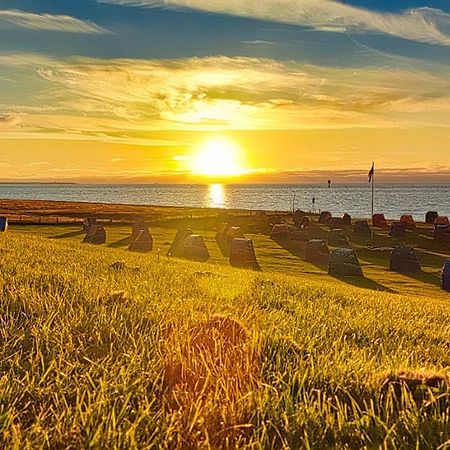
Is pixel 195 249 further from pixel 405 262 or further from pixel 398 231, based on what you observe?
pixel 398 231

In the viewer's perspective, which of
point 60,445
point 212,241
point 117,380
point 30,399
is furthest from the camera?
point 212,241

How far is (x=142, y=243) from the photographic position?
46.0 m

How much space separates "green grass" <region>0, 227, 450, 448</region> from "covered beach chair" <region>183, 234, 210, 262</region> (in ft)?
112

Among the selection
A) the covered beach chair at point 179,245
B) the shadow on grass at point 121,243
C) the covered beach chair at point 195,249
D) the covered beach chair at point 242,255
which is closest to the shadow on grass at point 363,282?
the covered beach chair at point 242,255

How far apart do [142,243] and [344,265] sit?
57.8ft

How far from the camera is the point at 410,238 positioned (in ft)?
210

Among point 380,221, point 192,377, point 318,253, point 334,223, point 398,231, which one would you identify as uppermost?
point 192,377

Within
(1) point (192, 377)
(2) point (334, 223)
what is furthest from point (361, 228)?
(1) point (192, 377)

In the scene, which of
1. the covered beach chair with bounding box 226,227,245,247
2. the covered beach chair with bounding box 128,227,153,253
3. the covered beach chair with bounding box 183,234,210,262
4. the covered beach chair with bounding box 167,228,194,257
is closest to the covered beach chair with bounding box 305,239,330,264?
the covered beach chair with bounding box 183,234,210,262

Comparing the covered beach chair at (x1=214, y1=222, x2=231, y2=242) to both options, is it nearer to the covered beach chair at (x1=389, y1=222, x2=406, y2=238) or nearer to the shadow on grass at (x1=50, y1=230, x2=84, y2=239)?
the shadow on grass at (x1=50, y1=230, x2=84, y2=239)

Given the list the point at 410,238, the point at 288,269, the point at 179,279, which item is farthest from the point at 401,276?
the point at 179,279

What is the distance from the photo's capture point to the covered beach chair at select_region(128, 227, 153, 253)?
4531 centimetres

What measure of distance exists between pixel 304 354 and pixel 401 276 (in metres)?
35.8

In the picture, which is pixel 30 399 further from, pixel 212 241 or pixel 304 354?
pixel 212 241
